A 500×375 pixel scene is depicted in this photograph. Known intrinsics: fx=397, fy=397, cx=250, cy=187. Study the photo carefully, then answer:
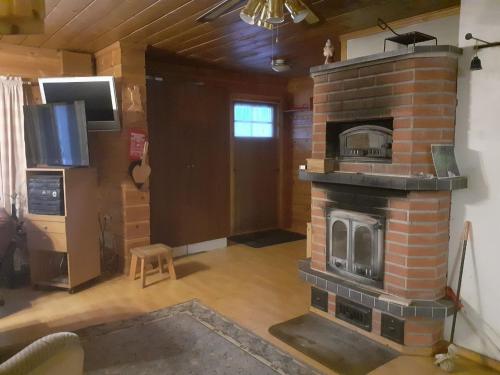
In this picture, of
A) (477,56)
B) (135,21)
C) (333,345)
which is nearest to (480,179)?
(477,56)

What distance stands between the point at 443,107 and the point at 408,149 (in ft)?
1.01

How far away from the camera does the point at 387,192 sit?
2.45 metres

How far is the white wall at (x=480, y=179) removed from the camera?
2.18 meters

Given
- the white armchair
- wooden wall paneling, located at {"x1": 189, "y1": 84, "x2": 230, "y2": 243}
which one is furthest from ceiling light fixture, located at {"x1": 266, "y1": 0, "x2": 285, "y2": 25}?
wooden wall paneling, located at {"x1": 189, "y1": 84, "x2": 230, "y2": 243}

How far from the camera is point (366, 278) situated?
262cm

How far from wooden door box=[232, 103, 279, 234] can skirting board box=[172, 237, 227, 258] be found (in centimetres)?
36

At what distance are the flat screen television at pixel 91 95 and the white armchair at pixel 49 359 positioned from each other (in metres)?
2.51

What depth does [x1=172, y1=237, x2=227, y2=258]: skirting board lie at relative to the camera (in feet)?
15.0

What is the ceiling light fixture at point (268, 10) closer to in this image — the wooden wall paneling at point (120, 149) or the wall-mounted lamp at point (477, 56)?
the wall-mounted lamp at point (477, 56)

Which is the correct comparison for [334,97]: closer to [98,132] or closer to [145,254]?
[145,254]

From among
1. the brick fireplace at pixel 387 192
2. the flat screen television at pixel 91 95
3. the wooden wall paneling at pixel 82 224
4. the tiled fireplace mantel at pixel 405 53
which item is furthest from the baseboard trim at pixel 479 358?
the flat screen television at pixel 91 95

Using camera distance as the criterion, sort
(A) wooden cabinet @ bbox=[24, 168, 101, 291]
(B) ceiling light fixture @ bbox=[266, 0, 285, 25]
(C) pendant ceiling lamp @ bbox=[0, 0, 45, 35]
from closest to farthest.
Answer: (C) pendant ceiling lamp @ bbox=[0, 0, 45, 35] < (B) ceiling light fixture @ bbox=[266, 0, 285, 25] < (A) wooden cabinet @ bbox=[24, 168, 101, 291]

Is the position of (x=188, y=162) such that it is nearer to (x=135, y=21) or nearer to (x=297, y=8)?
(x=135, y=21)

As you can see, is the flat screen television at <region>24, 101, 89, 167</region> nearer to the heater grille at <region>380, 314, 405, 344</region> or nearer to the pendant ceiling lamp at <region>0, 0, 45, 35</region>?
the pendant ceiling lamp at <region>0, 0, 45, 35</region>
